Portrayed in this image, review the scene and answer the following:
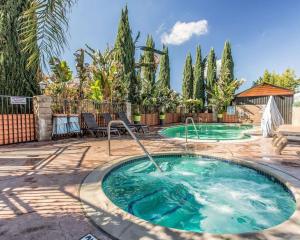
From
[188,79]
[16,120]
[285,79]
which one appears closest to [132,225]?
[16,120]

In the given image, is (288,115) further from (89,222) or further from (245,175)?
(89,222)

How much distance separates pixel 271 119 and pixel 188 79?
2169cm

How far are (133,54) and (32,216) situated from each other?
1670 cm

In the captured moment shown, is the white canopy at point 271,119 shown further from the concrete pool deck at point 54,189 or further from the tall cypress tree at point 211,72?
the tall cypress tree at point 211,72

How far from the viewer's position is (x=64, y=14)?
6.86 ft

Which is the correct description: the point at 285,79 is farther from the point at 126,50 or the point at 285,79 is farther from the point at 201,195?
the point at 201,195

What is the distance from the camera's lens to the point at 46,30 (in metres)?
2.05

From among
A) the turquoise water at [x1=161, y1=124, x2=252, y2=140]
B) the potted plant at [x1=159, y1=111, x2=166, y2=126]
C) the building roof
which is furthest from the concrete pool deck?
the building roof

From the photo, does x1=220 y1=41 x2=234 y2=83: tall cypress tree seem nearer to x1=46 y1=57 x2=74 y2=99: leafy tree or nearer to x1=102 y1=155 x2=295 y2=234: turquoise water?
x1=46 y1=57 x2=74 y2=99: leafy tree

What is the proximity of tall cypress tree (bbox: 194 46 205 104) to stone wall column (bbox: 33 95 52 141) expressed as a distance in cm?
2289

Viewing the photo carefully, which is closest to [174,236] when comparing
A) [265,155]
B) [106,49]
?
[265,155]

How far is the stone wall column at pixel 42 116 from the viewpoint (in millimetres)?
8584

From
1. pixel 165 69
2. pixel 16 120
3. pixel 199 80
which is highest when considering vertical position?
pixel 165 69

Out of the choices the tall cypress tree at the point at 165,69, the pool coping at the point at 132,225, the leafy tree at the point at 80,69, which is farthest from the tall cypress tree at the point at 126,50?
the pool coping at the point at 132,225
